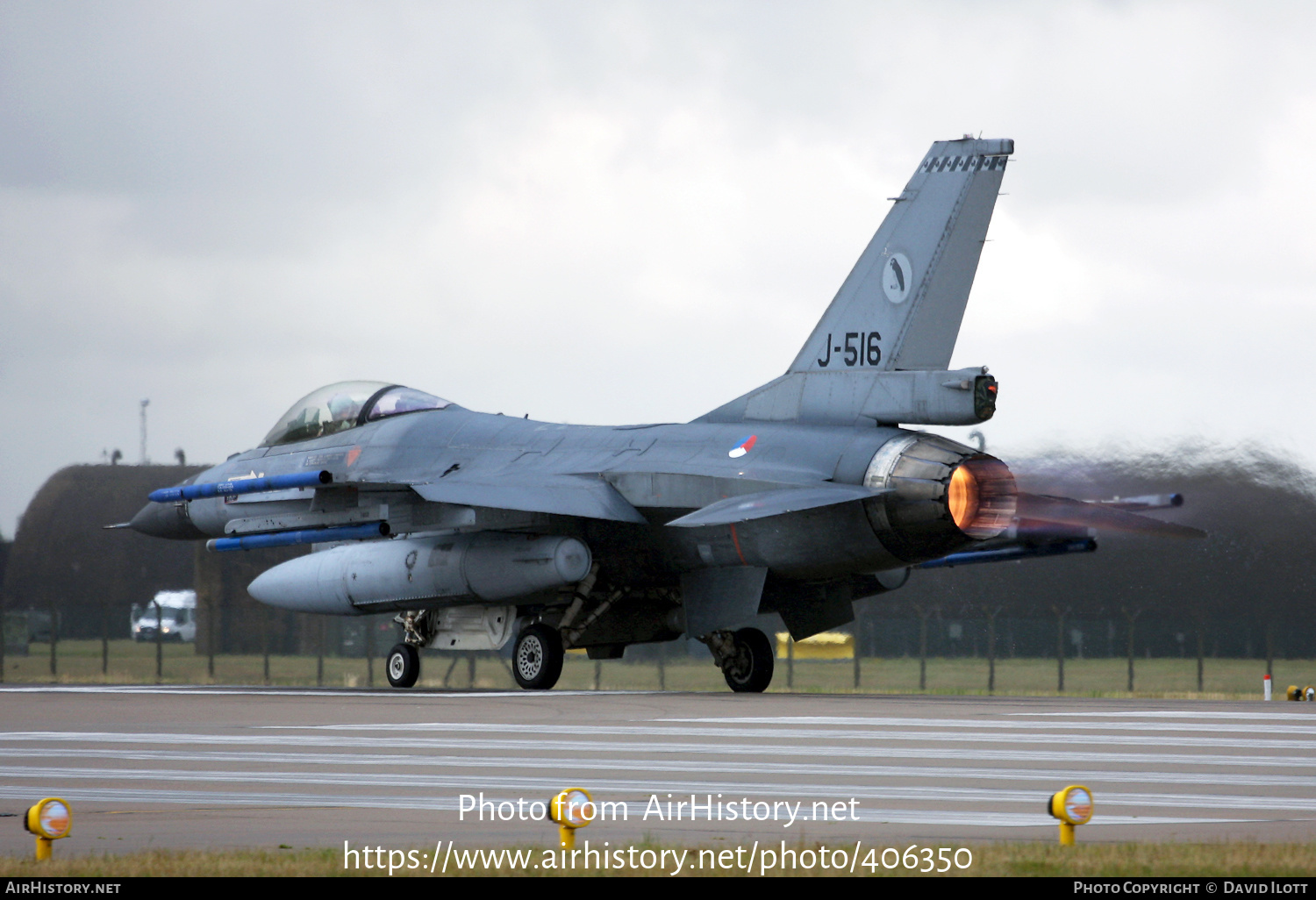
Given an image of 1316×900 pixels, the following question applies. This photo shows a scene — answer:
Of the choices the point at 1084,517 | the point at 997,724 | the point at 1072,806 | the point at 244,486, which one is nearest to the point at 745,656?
the point at 1084,517

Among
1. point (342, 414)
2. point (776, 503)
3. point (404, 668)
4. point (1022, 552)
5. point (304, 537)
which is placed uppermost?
point (342, 414)

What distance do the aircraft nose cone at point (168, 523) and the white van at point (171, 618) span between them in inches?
347

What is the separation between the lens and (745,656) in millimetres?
20828

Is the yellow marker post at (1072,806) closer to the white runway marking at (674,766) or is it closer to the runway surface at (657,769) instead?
the runway surface at (657,769)

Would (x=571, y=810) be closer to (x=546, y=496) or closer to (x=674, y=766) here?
(x=674, y=766)

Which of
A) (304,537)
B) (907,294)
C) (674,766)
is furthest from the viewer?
(304,537)

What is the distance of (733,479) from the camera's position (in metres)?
19.0

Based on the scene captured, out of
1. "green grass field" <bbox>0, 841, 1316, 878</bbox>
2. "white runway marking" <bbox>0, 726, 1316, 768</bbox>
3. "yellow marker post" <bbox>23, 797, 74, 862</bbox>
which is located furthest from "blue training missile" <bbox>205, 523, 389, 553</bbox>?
"yellow marker post" <bbox>23, 797, 74, 862</bbox>

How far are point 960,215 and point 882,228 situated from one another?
931 millimetres

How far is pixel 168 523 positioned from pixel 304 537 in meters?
3.51

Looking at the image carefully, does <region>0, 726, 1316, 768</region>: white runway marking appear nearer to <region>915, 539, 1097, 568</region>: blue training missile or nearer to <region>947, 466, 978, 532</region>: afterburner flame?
<region>947, 466, 978, 532</region>: afterburner flame

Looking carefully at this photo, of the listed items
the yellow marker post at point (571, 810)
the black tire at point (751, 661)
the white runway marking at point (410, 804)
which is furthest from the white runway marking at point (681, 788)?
the black tire at point (751, 661)

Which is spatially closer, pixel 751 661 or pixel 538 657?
pixel 751 661
